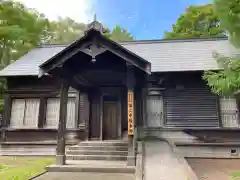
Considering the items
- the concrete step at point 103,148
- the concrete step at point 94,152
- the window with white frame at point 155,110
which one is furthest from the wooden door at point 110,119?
the concrete step at point 94,152

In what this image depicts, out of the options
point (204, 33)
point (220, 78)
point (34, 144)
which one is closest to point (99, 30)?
point (220, 78)

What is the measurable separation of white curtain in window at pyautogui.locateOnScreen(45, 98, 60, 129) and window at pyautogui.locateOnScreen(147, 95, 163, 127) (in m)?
4.24

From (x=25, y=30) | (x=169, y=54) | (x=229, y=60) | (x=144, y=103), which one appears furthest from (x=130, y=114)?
(x=25, y=30)

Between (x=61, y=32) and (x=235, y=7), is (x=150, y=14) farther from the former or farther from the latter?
(x=235, y=7)

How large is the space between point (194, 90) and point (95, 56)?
5.07 meters

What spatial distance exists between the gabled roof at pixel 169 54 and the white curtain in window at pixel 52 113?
4.89 feet

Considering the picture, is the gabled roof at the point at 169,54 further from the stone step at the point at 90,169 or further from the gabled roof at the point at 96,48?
the stone step at the point at 90,169

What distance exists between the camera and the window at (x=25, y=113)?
10.3 m

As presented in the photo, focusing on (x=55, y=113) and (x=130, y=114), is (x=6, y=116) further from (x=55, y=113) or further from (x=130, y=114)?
(x=130, y=114)

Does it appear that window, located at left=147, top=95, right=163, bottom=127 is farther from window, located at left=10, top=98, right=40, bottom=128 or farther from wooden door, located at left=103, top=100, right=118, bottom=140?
window, located at left=10, top=98, right=40, bottom=128

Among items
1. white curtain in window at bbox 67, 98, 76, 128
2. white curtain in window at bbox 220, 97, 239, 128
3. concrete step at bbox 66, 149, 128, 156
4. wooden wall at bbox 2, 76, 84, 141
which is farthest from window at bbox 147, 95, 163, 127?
white curtain in window at bbox 67, 98, 76, 128

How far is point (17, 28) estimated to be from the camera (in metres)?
17.1

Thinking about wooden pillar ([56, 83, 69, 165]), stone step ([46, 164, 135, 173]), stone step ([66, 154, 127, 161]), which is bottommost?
stone step ([46, 164, 135, 173])

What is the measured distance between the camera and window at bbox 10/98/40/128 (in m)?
10.3
